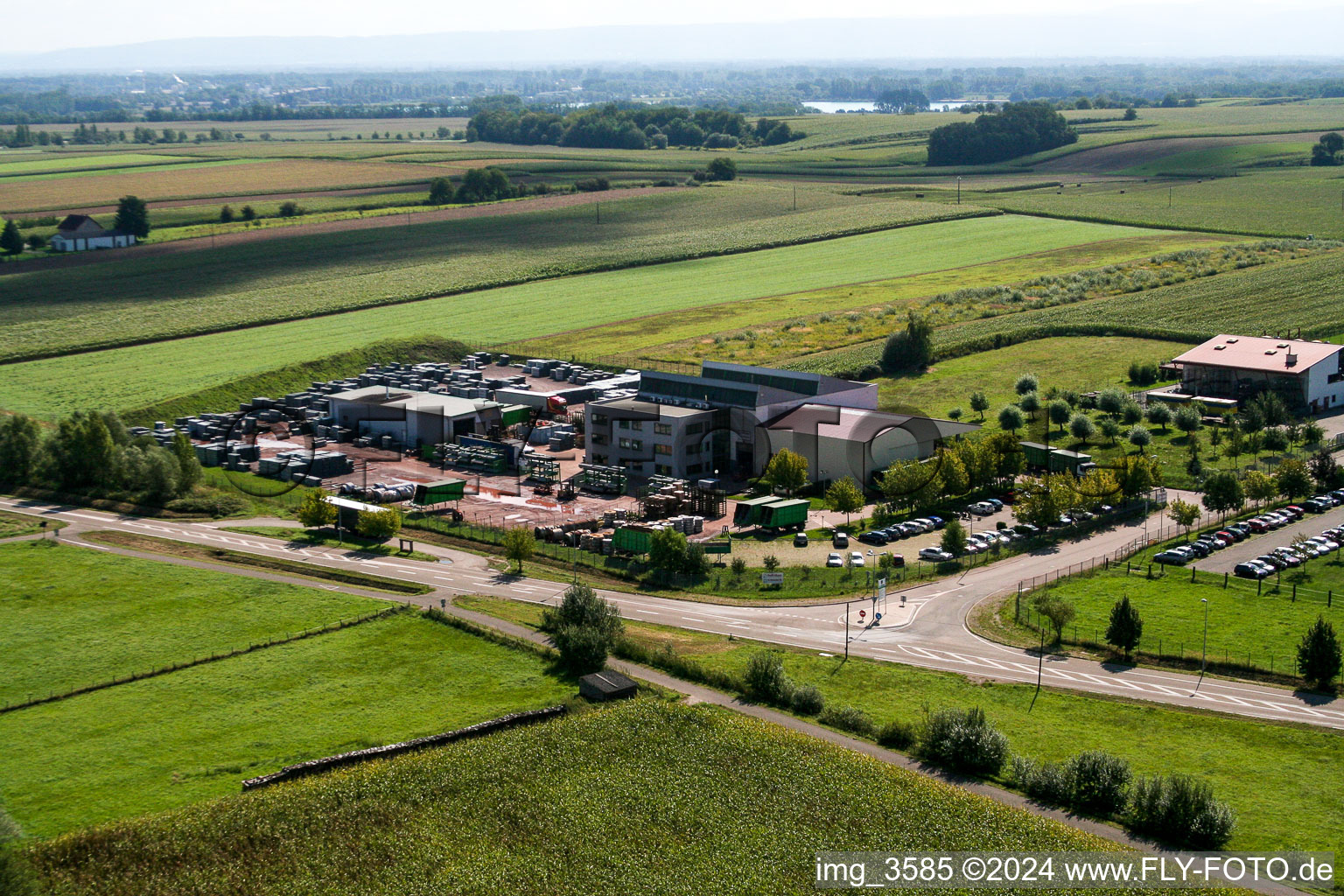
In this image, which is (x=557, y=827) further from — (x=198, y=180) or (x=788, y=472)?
(x=198, y=180)

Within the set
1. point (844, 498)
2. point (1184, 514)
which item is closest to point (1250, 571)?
point (1184, 514)

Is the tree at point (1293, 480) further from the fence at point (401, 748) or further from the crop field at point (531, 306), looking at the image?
the crop field at point (531, 306)

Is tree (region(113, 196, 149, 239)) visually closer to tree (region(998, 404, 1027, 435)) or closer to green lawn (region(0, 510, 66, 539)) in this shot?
green lawn (region(0, 510, 66, 539))

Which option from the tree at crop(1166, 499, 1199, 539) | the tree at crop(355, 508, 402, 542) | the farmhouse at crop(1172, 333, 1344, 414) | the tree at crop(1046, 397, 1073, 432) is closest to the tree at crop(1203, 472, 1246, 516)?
the tree at crop(1166, 499, 1199, 539)

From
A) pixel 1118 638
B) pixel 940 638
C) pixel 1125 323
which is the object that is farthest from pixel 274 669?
pixel 1125 323

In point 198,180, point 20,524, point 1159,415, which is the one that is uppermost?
point 198,180

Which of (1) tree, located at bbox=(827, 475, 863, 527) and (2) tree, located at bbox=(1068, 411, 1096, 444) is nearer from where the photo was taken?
(1) tree, located at bbox=(827, 475, 863, 527)

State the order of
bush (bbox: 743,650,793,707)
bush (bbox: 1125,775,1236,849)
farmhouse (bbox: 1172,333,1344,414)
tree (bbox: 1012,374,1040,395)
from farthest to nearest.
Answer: tree (bbox: 1012,374,1040,395)
farmhouse (bbox: 1172,333,1344,414)
bush (bbox: 743,650,793,707)
bush (bbox: 1125,775,1236,849)
